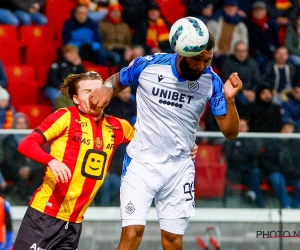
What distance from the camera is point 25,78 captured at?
9359 millimetres

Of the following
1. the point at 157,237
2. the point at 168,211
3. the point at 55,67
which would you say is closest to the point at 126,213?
the point at 168,211

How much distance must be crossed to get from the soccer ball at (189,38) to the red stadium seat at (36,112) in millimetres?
3430

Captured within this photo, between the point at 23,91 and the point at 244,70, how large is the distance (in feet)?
8.30

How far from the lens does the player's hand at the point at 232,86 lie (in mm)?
5457

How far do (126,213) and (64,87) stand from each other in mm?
1084

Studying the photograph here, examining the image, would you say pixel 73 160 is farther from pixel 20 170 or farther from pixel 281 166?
pixel 281 166

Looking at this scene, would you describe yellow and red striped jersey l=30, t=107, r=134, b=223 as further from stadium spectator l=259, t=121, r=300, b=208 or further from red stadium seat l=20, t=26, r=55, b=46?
red stadium seat l=20, t=26, r=55, b=46

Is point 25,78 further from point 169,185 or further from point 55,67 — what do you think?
point 169,185

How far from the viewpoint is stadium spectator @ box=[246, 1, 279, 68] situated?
990 cm

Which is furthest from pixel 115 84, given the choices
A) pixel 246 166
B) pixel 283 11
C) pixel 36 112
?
pixel 283 11

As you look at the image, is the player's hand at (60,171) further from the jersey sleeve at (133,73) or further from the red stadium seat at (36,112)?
the red stadium seat at (36,112)

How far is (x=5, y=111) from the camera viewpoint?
862cm

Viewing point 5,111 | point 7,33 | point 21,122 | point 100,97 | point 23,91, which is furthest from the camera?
point 7,33

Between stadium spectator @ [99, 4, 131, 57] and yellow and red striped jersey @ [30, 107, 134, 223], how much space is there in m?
3.70
